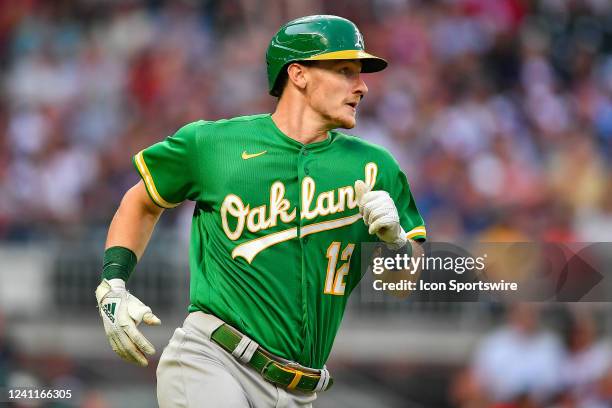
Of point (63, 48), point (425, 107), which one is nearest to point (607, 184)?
point (425, 107)

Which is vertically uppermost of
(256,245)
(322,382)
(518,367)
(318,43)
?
(318,43)

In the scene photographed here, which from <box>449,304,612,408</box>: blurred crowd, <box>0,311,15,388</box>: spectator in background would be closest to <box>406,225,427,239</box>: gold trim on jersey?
<box>0,311,15,388</box>: spectator in background

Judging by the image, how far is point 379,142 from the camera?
37.0 ft

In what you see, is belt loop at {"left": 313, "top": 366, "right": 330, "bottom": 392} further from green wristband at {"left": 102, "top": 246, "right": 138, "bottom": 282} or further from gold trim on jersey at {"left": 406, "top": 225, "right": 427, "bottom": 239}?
green wristband at {"left": 102, "top": 246, "right": 138, "bottom": 282}

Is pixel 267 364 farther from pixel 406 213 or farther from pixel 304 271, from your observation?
pixel 406 213

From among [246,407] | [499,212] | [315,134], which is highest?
[315,134]

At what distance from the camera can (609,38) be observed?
40.2 ft

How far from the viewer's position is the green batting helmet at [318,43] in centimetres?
466

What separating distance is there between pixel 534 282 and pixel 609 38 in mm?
6213

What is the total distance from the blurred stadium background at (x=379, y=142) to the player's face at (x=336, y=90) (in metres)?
2.98

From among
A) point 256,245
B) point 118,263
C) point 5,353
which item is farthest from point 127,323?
point 5,353

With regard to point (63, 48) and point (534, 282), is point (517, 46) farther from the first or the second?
point (534, 282)

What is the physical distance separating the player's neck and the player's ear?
0.08 meters

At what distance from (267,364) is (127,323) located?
0.54 meters
